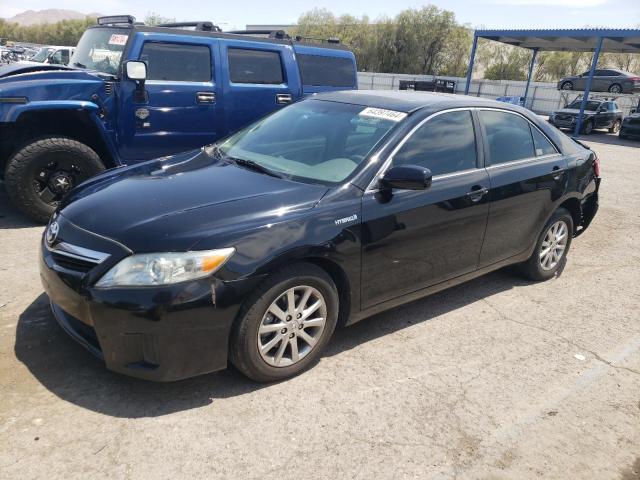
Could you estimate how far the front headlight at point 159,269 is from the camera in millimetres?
2553

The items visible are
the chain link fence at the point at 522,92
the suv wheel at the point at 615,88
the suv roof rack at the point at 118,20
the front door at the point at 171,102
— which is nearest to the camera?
the front door at the point at 171,102

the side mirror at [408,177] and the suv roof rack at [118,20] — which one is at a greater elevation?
the suv roof rack at [118,20]

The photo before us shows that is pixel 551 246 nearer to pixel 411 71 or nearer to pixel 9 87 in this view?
pixel 9 87

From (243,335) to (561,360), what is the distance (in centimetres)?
220

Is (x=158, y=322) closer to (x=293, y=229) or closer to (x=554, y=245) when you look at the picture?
(x=293, y=229)

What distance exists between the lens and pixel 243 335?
9.05ft

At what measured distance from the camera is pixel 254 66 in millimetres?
6500

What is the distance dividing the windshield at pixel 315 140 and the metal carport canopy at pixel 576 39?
756 inches

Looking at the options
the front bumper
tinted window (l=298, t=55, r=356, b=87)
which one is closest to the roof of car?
the front bumper

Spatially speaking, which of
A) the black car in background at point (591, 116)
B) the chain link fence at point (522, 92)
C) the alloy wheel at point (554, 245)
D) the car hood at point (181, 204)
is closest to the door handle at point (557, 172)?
the alloy wheel at point (554, 245)

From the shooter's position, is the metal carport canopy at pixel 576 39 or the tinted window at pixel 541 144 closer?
the tinted window at pixel 541 144

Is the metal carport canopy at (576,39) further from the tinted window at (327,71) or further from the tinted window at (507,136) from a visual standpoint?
the tinted window at (507,136)

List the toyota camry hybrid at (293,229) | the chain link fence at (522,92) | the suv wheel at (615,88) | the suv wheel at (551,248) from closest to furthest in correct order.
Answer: the toyota camry hybrid at (293,229) < the suv wheel at (551,248) < the chain link fence at (522,92) < the suv wheel at (615,88)

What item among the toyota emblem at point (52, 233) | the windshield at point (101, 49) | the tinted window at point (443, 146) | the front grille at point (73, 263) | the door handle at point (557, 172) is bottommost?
the front grille at point (73, 263)
